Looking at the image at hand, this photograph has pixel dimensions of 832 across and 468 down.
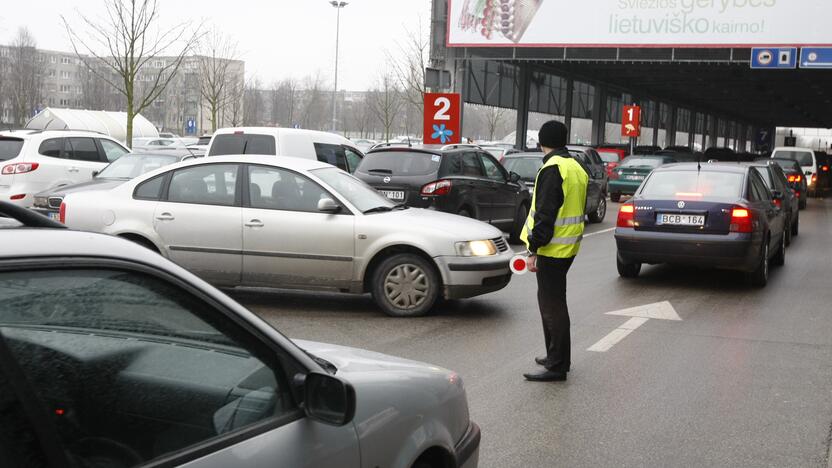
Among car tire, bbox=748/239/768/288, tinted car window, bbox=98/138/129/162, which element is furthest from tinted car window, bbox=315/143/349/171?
car tire, bbox=748/239/768/288

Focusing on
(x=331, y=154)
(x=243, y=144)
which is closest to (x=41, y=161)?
(x=243, y=144)

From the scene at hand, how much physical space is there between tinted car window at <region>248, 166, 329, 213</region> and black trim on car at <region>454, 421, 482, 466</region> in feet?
18.6

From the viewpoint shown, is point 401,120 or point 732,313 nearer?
point 732,313

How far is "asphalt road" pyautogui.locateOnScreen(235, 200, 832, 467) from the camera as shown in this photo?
5.40 meters

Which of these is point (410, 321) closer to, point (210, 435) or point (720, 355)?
point (720, 355)

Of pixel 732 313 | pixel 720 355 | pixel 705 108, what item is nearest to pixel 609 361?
pixel 720 355

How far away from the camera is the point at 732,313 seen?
1003 centimetres

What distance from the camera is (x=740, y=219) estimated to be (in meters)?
11.2

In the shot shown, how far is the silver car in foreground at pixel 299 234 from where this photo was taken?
906 cm

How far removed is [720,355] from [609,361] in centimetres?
102

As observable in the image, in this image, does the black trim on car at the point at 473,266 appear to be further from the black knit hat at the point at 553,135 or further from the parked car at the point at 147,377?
the parked car at the point at 147,377

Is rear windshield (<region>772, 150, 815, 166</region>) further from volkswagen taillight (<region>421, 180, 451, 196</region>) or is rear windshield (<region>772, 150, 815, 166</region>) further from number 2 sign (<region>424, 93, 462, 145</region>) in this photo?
volkswagen taillight (<region>421, 180, 451, 196</region>)

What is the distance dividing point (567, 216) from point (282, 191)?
3.51 metres

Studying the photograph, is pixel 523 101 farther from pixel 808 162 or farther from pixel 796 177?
pixel 796 177
